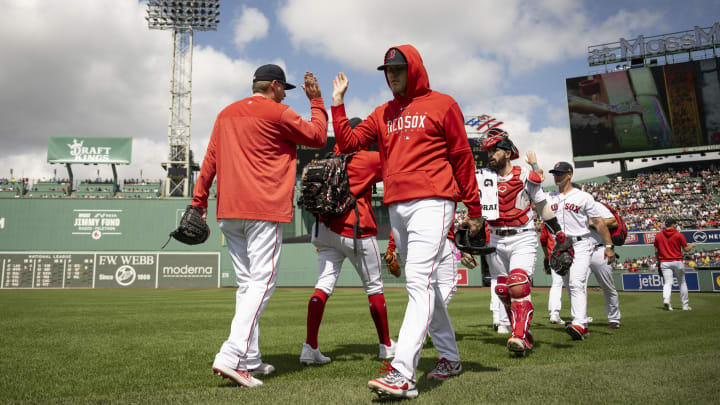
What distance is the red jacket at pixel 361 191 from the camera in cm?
437

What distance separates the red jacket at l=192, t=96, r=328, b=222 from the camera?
3.57 meters

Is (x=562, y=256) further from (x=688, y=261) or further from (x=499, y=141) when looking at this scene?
(x=688, y=261)

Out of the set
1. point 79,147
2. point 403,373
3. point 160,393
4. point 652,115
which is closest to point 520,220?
point 403,373

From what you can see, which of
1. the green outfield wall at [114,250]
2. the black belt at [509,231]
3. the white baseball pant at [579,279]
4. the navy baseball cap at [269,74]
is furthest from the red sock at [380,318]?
the green outfield wall at [114,250]

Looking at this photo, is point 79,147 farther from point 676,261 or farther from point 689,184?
point 689,184

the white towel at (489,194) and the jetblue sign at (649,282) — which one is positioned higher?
the white towel at (489,194)

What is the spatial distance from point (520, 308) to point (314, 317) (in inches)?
78.4

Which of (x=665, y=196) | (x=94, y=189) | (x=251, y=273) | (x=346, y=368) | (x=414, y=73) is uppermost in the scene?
(x=94, y=189)

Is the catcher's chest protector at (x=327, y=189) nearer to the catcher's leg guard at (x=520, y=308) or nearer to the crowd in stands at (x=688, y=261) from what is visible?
the catcher's leg guard at (x=520, y=308)

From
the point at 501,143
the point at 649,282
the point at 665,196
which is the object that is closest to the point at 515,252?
the point at 501,143

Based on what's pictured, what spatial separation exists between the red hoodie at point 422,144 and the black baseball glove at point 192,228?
58.1 inches

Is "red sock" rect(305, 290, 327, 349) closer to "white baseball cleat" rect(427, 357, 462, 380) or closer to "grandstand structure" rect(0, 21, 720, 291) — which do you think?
"white baseball cleat" rect(427, 357, 462, 380)

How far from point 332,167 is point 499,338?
346 centimetres

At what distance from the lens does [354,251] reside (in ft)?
14.2
